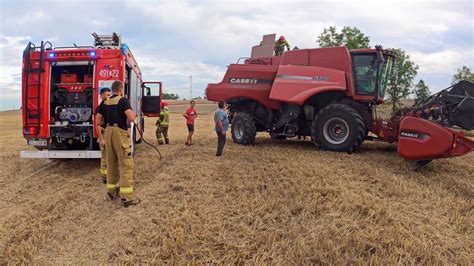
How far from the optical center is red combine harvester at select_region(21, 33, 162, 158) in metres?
7.61

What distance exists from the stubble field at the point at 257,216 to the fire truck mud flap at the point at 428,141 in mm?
318

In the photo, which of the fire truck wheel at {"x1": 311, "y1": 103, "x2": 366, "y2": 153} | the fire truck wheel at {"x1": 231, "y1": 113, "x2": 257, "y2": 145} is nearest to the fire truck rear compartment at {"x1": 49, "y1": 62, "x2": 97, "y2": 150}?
the fire truck wheel at {"x1": 231, "y1": 113, "x2": 257, "y2": 145}

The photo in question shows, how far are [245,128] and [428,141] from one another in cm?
476

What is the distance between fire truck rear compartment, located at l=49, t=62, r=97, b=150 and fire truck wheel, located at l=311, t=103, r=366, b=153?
4788 mm

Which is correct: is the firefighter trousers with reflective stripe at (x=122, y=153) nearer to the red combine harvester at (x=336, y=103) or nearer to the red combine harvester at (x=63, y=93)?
the red combine harvester at (x=63, y=93)

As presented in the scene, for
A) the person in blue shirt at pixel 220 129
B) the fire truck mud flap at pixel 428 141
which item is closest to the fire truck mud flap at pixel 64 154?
the person in blue shirt at pixel 220 129

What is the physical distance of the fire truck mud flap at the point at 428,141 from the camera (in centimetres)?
607

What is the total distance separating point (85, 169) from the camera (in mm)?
8039

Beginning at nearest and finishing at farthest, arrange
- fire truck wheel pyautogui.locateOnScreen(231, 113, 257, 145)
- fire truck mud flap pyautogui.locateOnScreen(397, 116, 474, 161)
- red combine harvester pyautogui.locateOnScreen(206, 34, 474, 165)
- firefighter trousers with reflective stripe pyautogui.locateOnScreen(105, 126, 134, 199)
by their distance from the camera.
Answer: firefighter trousers with reflective stripe pyautogui.locateOnScreen(105, 126, 134, 199), fire truck mud flap pyautogui.locateOnScreen(397, 116, 474, 161), red combine harvester pyautogui.locateOnScreen(206, 34, 474, 165), fire truck wheel pyautogui.locateOnScreen(231, 113, 257, 145)

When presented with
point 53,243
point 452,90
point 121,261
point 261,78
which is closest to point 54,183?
point 53,243

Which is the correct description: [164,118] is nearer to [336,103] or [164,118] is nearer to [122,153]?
[336,103]

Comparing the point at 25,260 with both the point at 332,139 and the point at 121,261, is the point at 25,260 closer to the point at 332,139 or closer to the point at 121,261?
the point at 121,261

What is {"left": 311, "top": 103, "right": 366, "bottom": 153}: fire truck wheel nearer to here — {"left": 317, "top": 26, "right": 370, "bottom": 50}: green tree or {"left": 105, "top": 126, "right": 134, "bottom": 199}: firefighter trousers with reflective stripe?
{"left": 105, "top": 126, "right": 134, "bottom": 199}: firefighter trousers with reflective stripe

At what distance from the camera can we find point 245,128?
395 inches
